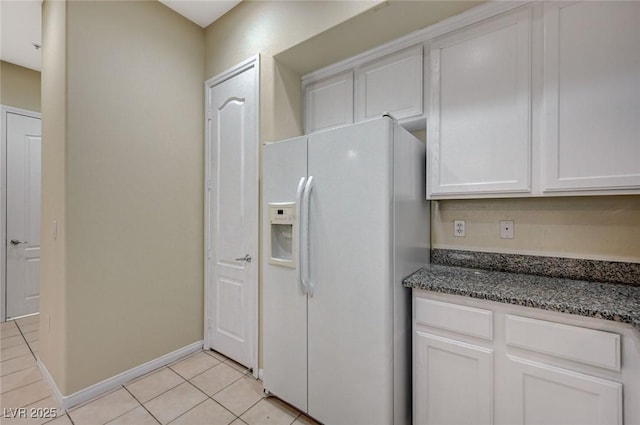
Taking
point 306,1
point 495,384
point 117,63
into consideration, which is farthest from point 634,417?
point 117,63

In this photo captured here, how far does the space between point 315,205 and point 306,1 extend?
139cm

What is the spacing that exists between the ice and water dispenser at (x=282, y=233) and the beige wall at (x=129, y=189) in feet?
3.56

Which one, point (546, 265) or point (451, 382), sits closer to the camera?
point (451, 382)

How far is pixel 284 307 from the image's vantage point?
5.75ft

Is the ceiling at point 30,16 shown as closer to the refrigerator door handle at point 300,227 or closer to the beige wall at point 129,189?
the beige wall at point 129,189

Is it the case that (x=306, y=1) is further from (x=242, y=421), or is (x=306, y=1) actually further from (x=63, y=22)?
(x=242, y=421)

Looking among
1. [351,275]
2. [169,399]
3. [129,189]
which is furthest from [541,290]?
[129,189]

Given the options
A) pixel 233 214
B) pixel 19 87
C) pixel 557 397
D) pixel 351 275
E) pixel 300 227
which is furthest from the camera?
pixel 19 87

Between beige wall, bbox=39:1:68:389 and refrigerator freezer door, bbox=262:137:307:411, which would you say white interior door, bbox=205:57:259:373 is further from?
beige wall, bbox=39:1:68:389

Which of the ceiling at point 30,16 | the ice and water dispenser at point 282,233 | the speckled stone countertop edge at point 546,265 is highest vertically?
→ the ceiling at point 30,16

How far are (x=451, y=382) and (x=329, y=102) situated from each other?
1.96 m

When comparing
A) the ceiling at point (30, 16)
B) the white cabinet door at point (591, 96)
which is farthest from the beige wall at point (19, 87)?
the white cabinet door at point (591, 96)

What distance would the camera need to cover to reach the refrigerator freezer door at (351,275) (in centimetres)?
136

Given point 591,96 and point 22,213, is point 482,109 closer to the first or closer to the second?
point 591,96
